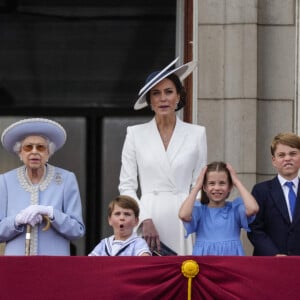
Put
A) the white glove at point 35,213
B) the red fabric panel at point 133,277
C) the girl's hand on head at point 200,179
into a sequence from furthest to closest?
the girl's hand on head at point 200,179, the white glove at point 35,213, the red fabric panel at point 133,277

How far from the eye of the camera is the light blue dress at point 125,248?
9305 millimetres

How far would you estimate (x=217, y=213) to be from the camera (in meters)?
9.49

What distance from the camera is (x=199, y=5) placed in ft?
40.2

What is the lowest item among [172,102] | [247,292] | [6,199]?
[247,292]

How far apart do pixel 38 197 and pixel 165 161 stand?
100 cm

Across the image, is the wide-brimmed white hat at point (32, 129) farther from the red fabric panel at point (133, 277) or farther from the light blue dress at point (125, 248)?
the red fabric panel at point (133, 277)

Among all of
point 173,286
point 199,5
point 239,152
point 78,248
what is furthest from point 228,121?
point 173,286

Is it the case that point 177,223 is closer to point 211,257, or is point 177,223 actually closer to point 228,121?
point 211,257

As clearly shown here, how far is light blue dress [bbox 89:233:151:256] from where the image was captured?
30.5ft

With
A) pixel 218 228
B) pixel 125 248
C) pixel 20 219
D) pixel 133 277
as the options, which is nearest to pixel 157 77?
pixel 218 228

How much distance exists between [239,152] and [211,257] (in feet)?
11.1

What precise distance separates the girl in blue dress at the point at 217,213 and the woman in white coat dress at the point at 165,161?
0.41 metres

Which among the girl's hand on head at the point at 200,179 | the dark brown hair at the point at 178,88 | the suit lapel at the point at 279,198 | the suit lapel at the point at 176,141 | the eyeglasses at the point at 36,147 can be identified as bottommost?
the suit lapel at the point at 279,198

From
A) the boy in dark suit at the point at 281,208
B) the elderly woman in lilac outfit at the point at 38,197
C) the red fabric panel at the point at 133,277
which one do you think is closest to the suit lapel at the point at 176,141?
the boy in dark suit at the point at 281,208
